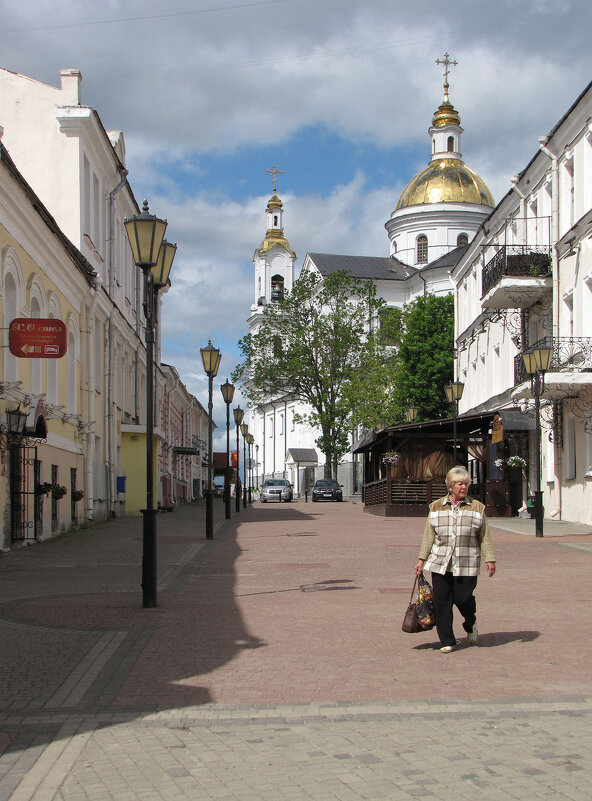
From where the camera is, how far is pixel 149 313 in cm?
1160

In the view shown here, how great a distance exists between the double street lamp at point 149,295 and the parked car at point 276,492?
164ft

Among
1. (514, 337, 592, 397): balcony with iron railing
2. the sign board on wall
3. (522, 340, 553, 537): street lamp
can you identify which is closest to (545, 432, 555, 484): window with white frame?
(514, 337, 592, 397): balcony with iron railing

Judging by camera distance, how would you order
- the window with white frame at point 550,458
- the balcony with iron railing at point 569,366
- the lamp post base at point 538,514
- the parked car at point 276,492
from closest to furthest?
the lamp post base at point 538,514 < the balcony with iron railing at point 569,366 < the window with white frame at point 550,458 < the parked car at point 276,492

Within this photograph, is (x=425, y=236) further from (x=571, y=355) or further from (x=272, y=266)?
(x=571, y=355)

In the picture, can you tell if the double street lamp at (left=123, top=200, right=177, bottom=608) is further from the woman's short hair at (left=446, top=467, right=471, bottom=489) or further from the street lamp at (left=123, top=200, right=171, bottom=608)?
the woman's short hair at (left=446, top=467, right=471, bottom=489)

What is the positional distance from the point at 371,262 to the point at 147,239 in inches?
2850

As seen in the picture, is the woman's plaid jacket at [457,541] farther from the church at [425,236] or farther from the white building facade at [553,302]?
the church at [425,236]

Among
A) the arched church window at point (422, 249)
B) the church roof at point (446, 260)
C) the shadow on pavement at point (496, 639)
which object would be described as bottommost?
the shadow on pavement at point (496, 639)

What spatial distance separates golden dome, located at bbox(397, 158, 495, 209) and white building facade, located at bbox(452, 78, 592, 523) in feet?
138

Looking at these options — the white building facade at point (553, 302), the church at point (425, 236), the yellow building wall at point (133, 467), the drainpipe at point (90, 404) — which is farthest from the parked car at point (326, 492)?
the drainpipe at point (90, 404)

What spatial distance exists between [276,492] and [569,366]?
38730 mm

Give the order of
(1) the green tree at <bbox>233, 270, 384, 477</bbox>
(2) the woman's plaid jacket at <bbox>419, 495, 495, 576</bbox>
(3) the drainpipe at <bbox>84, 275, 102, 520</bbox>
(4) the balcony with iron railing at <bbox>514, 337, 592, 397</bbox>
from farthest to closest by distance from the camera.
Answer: (1) the green tree at <bbox>233, 270, 384, 477</bbox> → (3) the drainpipe at <bbox>84, 275, 102, 520</bbox> → (4) the balcony with iron railing at <bbox>514, 337, 592, 397</bbox> → (2) the woman's plaid jacket at <bbox>419, 495, 495, 576</bbox>

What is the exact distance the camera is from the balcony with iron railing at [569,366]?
23.2m

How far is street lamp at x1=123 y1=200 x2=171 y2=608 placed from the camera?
35.1 feet
